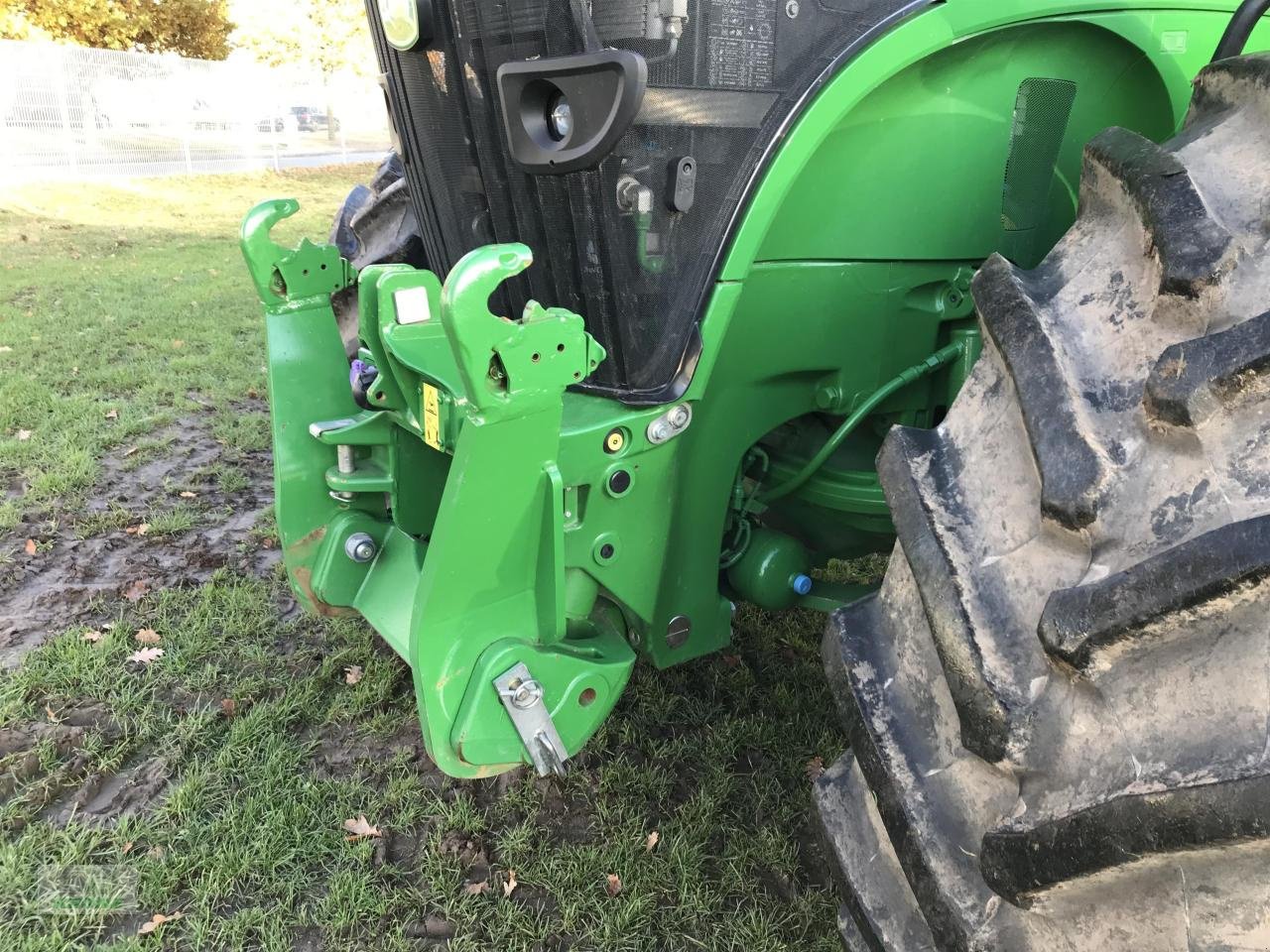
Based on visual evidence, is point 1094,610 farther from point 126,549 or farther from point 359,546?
point 126,549

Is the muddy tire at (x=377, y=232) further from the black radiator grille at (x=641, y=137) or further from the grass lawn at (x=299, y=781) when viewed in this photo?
the grass lawn at (x=299, y=781)

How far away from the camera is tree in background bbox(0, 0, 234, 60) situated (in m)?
17.2

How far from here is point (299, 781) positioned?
2641 mm

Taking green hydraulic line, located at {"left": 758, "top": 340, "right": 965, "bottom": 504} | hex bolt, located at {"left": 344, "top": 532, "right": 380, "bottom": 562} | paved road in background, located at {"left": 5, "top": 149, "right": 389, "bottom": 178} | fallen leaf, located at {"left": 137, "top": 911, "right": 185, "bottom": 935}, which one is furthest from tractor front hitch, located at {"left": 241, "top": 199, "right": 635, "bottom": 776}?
paved road in background, located at {"left": 5, "top": 149, "right": 389, "bottom": 178}

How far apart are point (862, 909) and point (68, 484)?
4.07 meters

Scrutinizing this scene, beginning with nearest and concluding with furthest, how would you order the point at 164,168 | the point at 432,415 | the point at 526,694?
the point at 526,694
the point at 432,415
the point at 164,168

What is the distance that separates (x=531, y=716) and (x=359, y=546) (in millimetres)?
730

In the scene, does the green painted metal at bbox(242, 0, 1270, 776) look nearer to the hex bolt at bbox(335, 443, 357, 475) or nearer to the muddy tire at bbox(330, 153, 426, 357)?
the hex bolt at bbox(335, 443, 357, 475)

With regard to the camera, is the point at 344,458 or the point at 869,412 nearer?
the point at 869,412

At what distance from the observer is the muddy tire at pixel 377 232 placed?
287 centimetres

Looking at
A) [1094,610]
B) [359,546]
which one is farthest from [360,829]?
[1094,610]

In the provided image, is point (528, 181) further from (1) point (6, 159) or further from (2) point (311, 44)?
(2) point (311, 44)

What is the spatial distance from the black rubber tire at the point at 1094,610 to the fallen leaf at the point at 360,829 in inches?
53.8

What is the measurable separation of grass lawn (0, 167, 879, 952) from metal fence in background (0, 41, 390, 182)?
13406 millimetres
